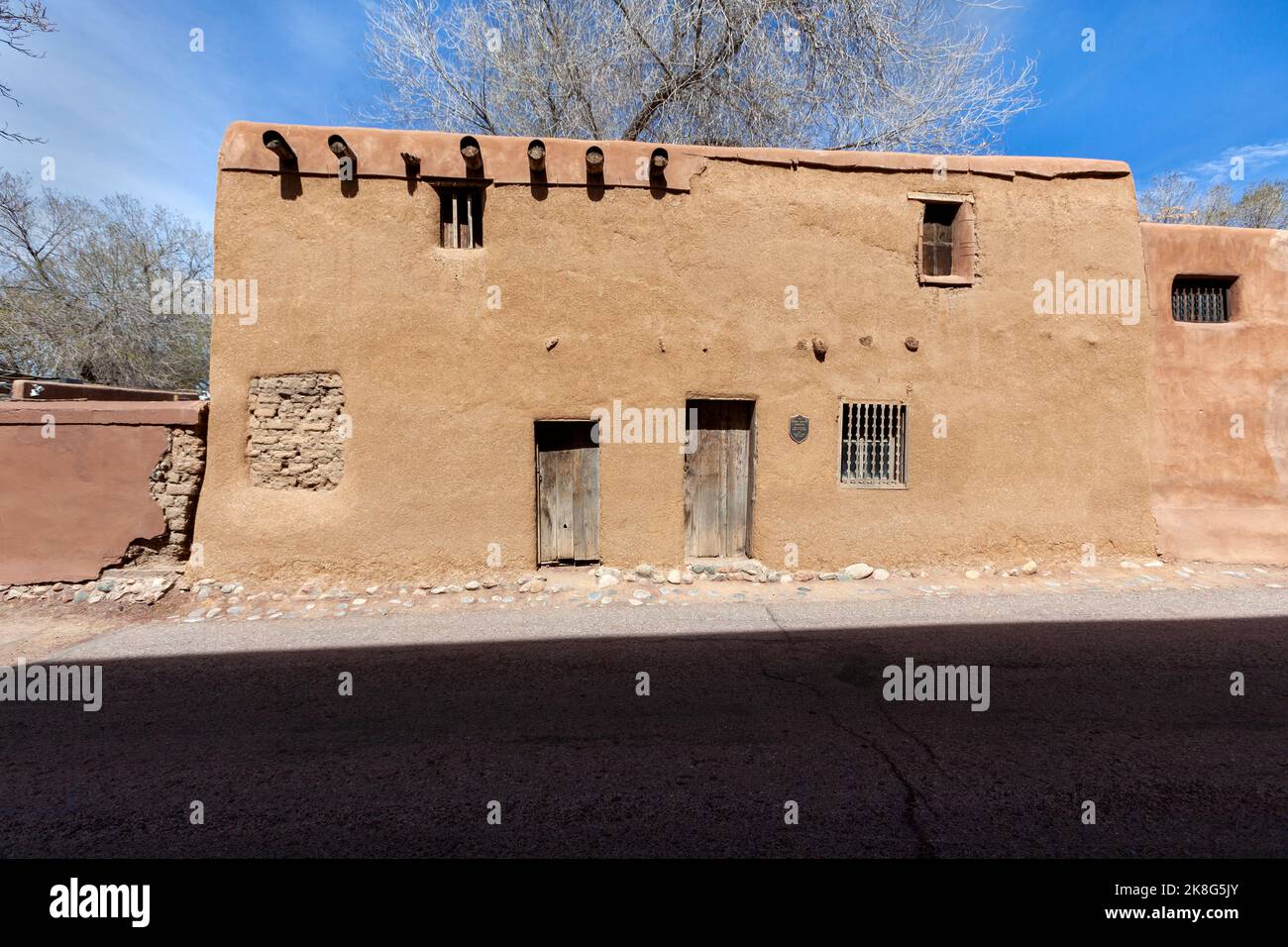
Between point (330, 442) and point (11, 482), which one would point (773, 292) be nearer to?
point (330, 442)

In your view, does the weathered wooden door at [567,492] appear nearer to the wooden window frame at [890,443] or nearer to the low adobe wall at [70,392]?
the wooden window frame at [890,443]

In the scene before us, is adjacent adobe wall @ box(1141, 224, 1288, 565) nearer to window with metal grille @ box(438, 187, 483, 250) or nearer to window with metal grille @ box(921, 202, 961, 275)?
window with metal grille @ box(921, 202, 961, 275)

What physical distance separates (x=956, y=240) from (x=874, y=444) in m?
3.05

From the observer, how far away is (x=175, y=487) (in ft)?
23.4

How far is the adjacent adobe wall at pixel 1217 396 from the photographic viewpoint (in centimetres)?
826

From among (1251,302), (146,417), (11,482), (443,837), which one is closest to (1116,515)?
(1251,302)

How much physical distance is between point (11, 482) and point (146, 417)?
1570 mm

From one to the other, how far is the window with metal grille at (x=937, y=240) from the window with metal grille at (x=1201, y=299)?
3.38m

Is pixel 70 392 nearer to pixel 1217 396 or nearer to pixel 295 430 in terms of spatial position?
pixel 295 430

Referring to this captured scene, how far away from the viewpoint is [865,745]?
11.5 ft

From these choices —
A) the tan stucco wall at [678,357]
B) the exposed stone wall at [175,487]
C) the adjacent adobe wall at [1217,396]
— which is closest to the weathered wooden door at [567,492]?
the tan stucco wall at [678,357]

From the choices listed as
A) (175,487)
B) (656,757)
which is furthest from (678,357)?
(175,487)
